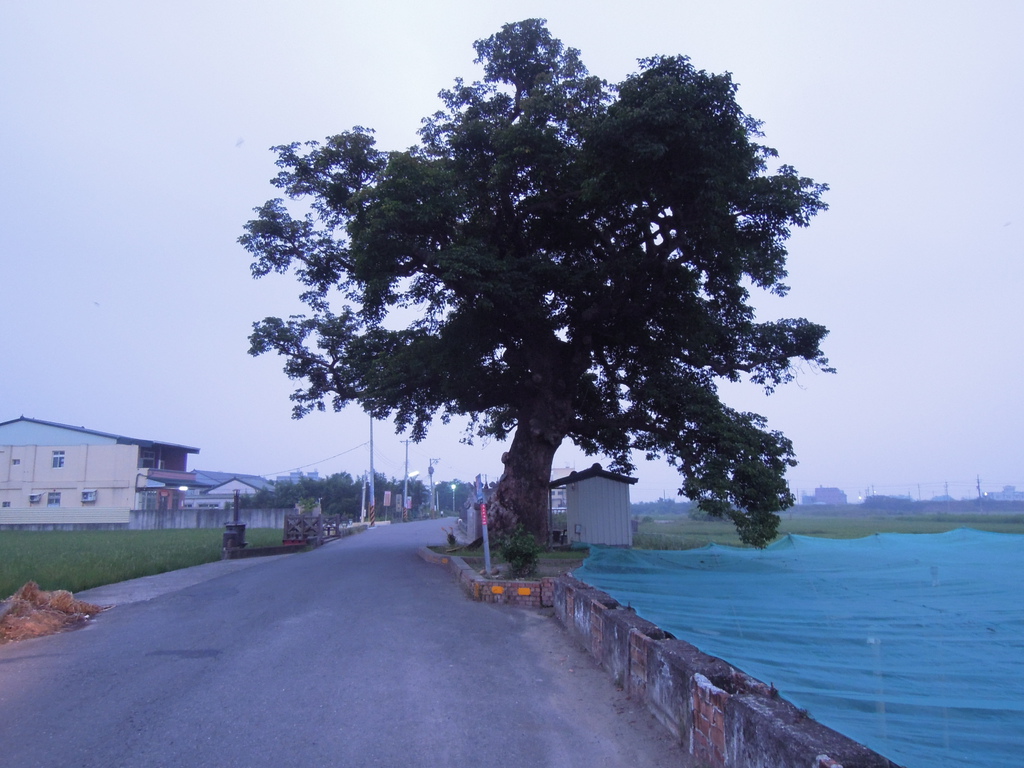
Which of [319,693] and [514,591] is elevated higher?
[514,591]

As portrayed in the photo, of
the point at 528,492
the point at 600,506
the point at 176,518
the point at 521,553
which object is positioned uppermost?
the point at 528,492

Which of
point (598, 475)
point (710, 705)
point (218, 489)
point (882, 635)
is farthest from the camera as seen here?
point (218, 489)

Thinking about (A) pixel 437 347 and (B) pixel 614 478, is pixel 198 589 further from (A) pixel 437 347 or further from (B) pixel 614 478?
(B) pixel 614 478

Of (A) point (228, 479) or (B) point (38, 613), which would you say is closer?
(B) point (38, 613)

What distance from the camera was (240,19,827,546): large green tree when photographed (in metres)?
13.9

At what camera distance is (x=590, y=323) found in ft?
59.5

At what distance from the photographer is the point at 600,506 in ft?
68.9

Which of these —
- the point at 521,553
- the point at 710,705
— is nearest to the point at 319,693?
the point at 710,705

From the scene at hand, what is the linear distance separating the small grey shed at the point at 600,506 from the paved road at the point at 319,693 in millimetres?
9853

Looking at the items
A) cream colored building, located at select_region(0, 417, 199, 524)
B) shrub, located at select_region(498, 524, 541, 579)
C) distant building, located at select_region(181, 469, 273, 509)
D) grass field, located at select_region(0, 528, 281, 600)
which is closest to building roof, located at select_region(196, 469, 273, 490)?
distant building, located at select_region(181, 469, 273, 509)

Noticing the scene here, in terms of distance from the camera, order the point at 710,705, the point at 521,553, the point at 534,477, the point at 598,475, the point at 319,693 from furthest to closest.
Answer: the point at 598,475 < the point at 534,477 < the point at 521,553 < the point at 319,693 < the point at 710,705

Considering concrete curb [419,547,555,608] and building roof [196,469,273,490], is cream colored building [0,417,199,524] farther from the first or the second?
concrete curb [419,547,555,608]

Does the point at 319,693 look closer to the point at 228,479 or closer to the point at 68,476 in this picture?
the point at 68,476

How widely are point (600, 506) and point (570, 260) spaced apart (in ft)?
23.2
